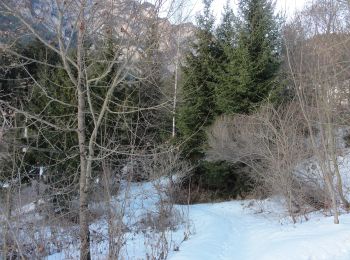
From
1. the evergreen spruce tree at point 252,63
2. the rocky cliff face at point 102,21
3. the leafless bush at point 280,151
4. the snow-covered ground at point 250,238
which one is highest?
the evergreen spruce tree at point 252,63

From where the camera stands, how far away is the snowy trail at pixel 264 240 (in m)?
7.89

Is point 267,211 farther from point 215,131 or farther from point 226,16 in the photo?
point 226,16

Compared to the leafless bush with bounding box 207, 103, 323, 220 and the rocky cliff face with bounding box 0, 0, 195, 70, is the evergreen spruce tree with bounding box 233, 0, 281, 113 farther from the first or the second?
the rocky cliff face with bounding box 0, 0, 195, 70

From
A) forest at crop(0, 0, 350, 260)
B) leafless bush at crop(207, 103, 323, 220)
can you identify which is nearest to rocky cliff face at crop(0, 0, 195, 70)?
forest at crop(0, 0, 350, 260)

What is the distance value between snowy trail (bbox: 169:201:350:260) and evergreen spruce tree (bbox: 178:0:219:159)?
602cm

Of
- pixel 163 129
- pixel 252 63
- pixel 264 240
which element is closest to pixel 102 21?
pixel 264 240

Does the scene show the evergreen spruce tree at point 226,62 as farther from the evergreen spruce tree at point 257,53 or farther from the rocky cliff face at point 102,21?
the rocky cliff face at point 102,21

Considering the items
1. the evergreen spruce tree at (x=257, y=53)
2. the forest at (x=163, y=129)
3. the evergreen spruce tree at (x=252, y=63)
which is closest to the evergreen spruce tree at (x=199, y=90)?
the forest at (x=163, y=129)

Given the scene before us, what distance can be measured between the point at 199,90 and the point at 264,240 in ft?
37.6

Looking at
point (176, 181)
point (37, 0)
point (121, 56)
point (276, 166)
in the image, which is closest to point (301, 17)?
point (276, 166)

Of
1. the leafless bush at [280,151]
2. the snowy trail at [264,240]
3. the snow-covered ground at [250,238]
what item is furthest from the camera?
the leafless bush at [280,151]

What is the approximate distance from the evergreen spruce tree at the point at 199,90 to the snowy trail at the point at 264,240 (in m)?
6.02

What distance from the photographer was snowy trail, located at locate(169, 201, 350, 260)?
7895mm

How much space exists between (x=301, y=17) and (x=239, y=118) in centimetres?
538
